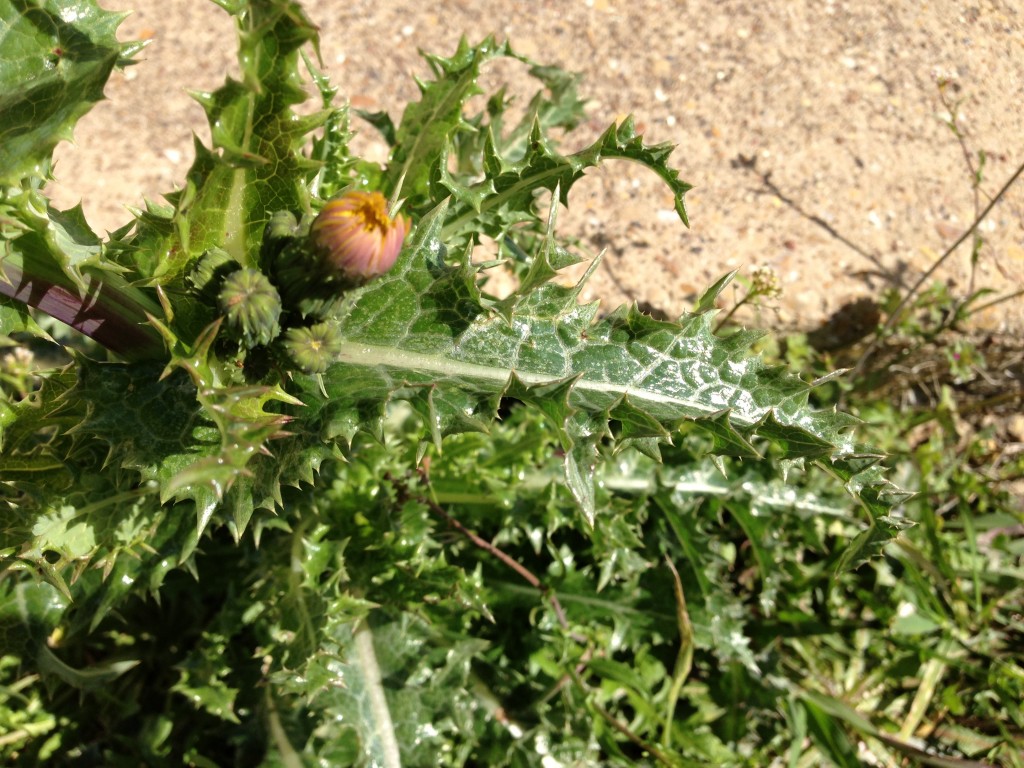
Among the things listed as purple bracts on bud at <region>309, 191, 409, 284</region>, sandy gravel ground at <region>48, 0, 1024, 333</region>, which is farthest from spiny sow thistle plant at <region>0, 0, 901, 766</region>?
sandy gravel ground at <region>48, 0, 1024, 333</region>

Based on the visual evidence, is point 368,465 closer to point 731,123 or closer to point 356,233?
point 356,233

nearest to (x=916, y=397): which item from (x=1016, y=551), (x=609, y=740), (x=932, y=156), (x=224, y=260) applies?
(x=1016, y=551)

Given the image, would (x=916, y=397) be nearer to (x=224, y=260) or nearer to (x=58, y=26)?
(x=224, y=260)

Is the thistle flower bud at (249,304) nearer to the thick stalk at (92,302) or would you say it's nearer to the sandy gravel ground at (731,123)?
the thick stalk at (92,302)

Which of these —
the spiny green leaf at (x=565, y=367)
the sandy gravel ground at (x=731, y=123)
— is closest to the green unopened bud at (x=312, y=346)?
the spiny green leaf at (x=565, y=367)

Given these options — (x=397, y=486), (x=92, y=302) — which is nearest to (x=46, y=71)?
(x=92, y=302)

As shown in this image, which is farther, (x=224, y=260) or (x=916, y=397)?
(x=916, y=397)

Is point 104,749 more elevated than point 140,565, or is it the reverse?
point 140,565
